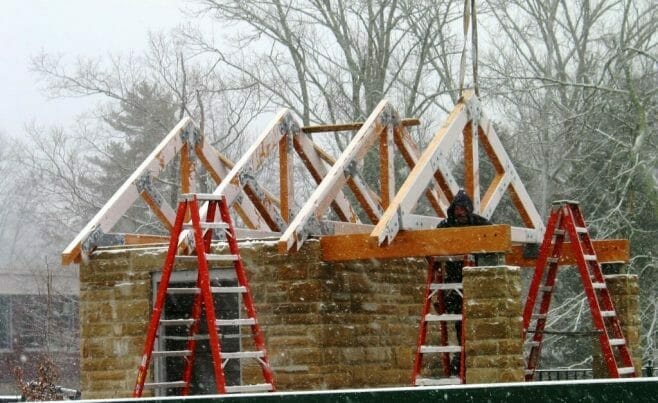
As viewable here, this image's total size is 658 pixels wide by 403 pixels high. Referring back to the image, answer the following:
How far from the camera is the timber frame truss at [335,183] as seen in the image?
36.7ft

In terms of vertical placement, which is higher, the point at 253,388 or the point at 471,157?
the point at 471,157

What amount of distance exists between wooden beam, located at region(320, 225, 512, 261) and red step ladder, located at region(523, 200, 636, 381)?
1.22 m

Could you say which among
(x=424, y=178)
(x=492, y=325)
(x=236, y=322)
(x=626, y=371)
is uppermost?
(x=424, y=178)

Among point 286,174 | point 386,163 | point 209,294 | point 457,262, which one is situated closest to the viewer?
point 209,294

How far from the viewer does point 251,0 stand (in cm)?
3288

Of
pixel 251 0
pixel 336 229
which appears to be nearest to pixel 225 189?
pixel 336 229

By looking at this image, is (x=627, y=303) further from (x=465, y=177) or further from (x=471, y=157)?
(x=471, y=157)

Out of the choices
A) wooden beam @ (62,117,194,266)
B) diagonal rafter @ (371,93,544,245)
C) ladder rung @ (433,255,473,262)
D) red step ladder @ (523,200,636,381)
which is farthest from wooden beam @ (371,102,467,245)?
wooden beam @ (62,117,194,266)

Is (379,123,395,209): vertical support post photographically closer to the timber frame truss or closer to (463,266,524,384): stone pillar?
the timber frame truss

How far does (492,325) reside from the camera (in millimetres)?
9961

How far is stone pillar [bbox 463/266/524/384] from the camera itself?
9.92 meters

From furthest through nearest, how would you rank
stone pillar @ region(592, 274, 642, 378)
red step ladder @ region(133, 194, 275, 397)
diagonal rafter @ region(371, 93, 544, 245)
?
stone pillar @ region(592, 274, 642, 378) < diagonal rafter @ region(371, 93, 544, 245) < red step ladder @ region(133, 194, 275, 397)

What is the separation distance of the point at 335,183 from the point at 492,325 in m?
2.66

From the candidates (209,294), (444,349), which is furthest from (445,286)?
(209,294)
